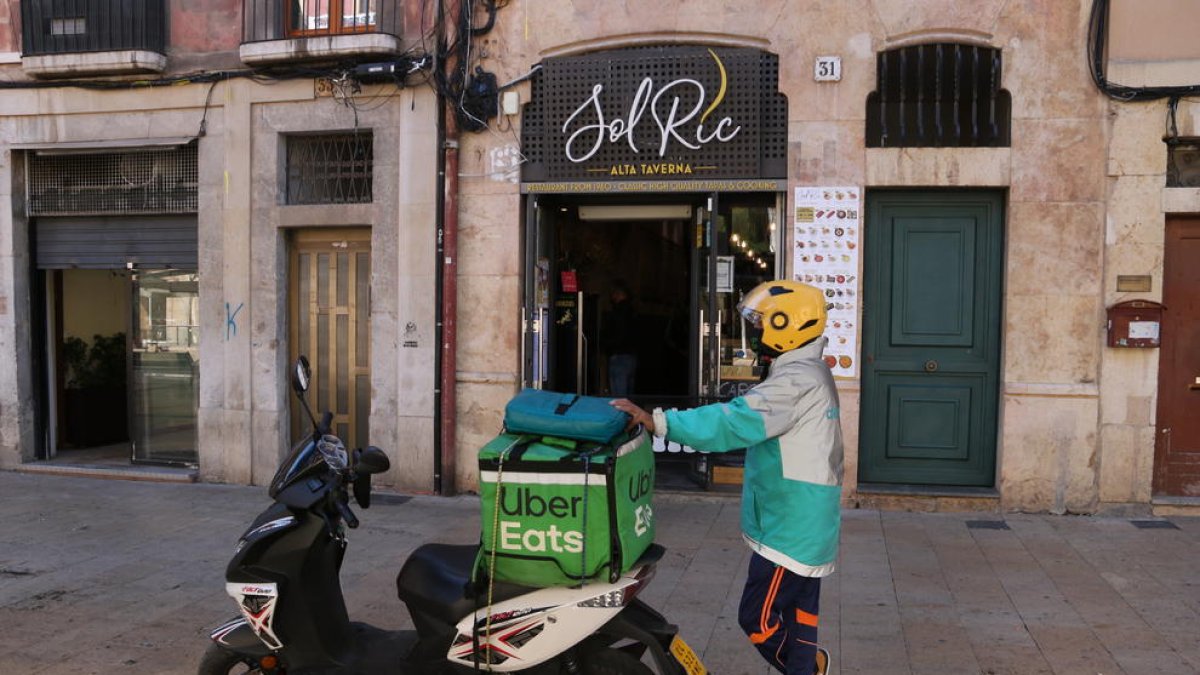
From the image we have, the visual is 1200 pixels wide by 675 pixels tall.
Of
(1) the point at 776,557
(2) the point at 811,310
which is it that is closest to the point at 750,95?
(2) the point at 811,310

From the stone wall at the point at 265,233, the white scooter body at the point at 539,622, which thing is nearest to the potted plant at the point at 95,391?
the stone wall at the point at 265,233

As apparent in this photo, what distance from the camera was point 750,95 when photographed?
319 inches

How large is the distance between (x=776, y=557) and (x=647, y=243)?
254 inches

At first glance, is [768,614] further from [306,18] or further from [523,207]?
[306,18]

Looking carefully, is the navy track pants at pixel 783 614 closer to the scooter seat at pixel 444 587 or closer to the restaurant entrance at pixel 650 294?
the scooter seat at pixel 444 587

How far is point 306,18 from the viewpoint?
29.7ft

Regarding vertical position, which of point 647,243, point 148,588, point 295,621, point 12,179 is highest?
point 12,179

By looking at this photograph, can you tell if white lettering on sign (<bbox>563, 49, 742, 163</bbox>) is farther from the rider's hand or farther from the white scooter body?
the white scooter body

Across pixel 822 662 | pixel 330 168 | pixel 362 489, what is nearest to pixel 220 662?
pixel 362 489

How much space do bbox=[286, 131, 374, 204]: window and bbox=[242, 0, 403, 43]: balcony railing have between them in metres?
0.97

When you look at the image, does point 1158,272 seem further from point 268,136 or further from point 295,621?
point 268,136

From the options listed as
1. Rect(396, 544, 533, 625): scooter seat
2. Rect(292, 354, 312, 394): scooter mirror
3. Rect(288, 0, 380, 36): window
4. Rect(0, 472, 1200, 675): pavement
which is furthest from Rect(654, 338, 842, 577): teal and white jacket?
Rect(288, 0, 380, 36): window

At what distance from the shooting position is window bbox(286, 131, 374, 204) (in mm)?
9070

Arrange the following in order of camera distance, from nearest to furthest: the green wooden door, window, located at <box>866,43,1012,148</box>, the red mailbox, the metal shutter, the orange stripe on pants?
the orange stripe on pants < the red mailbox < window, located at <box>866,43,1012,148</box> < the green wooden door < the metal shutter
